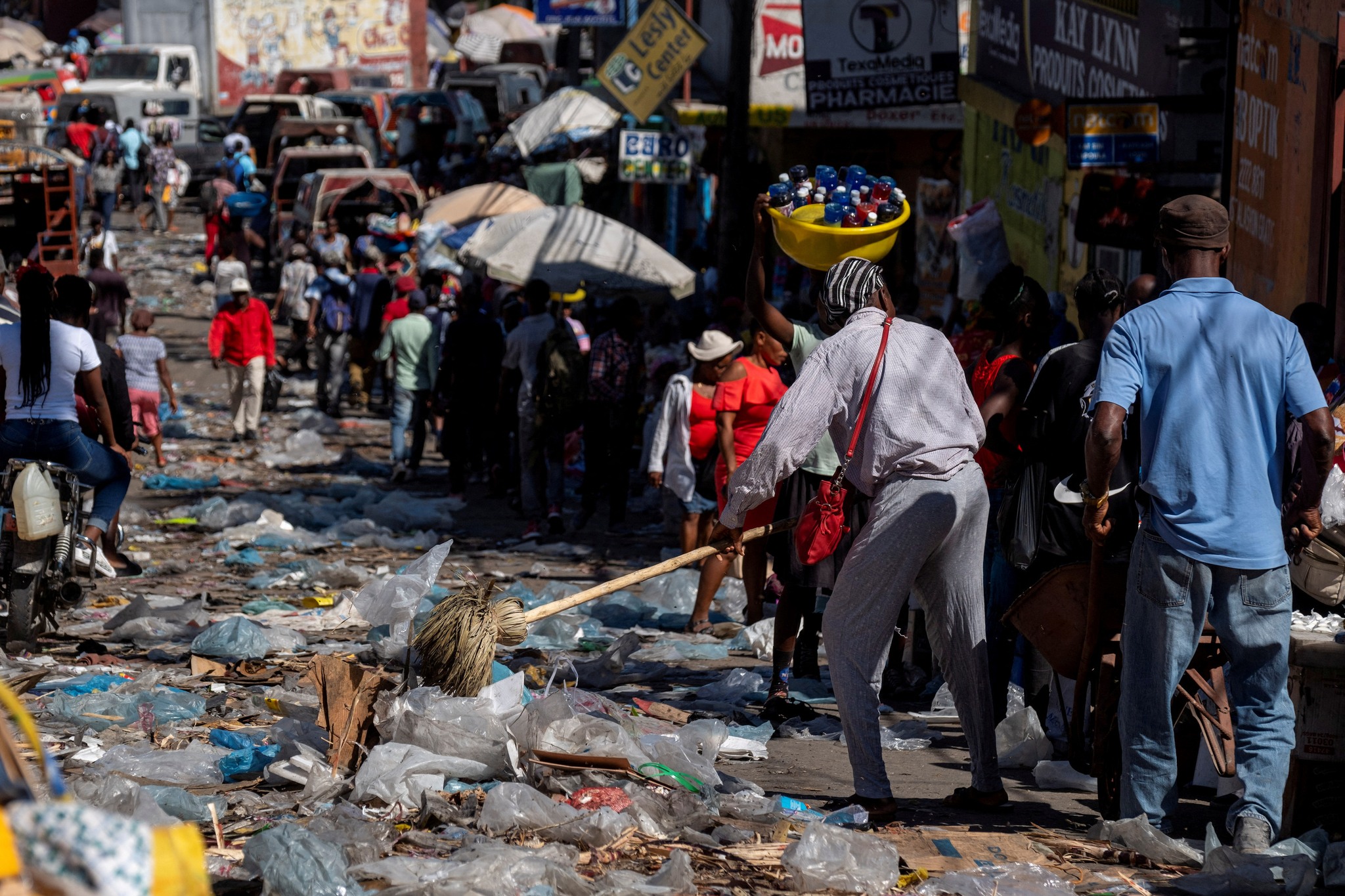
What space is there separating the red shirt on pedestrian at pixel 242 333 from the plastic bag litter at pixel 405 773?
11.9 metres

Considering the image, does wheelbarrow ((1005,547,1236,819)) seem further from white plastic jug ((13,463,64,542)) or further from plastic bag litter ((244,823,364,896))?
white plastic jug ((13,463,64,542))

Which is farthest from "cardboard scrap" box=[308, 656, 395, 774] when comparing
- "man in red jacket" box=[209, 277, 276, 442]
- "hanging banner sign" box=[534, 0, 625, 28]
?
"hanging banner sign" box=[534, 0, 625, 28]

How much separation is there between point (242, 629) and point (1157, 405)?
4826 mm

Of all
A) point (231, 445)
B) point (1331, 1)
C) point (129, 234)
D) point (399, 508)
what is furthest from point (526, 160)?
point (1331, 1)

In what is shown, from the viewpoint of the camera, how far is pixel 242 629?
7.79 metres

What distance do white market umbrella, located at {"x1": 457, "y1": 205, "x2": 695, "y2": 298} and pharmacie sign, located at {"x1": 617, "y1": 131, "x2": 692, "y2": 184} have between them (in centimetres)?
202

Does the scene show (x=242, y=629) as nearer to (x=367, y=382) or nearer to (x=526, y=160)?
(x=367, y=382)

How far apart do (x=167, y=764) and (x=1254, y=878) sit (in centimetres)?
366

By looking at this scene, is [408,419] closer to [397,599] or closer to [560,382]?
[560,382]

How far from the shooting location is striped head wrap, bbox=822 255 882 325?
18.0 ft

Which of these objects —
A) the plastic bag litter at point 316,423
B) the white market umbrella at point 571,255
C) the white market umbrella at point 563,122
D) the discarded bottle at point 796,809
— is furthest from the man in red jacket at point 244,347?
the discarded bottle at point 796,809

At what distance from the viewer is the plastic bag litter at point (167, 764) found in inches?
218

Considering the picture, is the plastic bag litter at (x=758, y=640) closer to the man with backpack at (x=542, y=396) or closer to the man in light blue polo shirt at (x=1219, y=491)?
the man in light blue polo shirt at (x=1219, y=491)

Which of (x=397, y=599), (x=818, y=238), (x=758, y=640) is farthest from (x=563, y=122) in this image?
(x=818, y=238)
